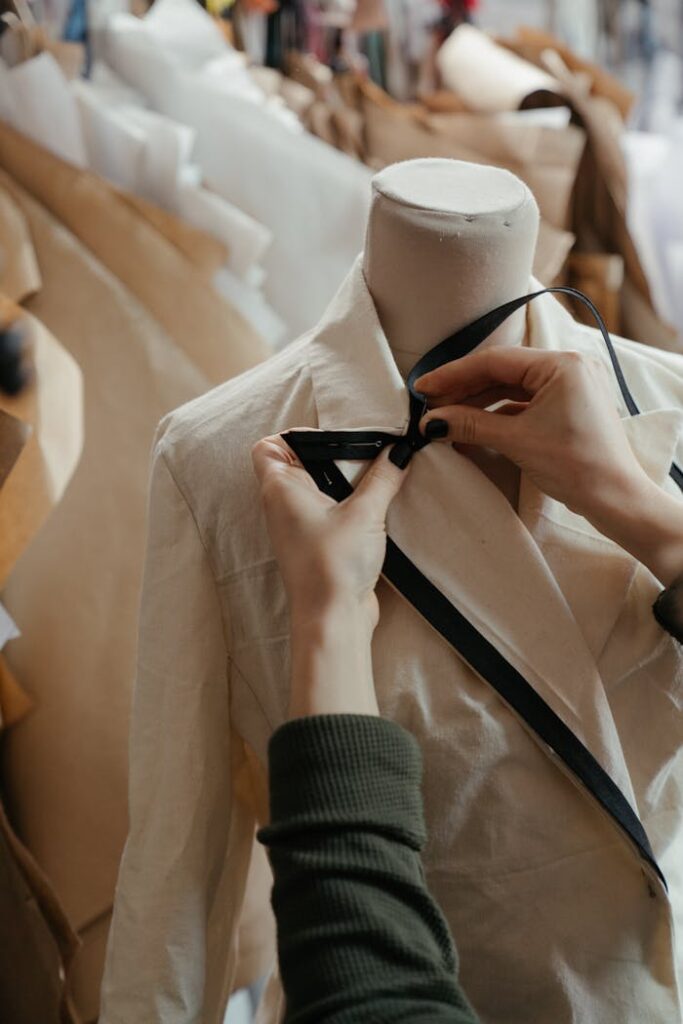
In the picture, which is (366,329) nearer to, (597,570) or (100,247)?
(597,570)

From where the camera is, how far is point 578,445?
1.75 ft

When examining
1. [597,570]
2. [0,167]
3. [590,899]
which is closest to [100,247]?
[0,167]

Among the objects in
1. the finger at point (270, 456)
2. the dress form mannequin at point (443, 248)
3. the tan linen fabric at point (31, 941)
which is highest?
the dress form mannequin at point (443, 248)

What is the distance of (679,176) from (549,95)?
8.4 inches

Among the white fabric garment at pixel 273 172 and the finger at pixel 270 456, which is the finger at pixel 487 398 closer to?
the finger at pixel 270 456

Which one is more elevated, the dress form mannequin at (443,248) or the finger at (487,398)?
the dress form mannequin at (443,248)

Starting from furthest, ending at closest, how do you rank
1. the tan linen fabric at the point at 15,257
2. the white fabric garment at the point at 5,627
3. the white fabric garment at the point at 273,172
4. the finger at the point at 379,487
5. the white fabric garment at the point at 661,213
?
the white fabric garment at the point at 661,213 → the white fabric garment at the point at 273,172 → the tan linen fabric at the point at 15,257 → the white fabric garment at the point at 5,627 → the finger at the point at 379,487

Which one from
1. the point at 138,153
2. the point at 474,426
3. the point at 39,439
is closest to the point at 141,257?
the point at 138,153

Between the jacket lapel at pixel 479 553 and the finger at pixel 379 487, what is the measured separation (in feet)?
0.05

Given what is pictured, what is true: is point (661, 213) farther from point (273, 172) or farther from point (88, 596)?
point (88, 596)

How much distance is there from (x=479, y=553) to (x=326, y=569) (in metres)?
0.11

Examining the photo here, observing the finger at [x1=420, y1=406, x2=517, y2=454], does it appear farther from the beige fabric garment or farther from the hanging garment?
the beige fabric garment

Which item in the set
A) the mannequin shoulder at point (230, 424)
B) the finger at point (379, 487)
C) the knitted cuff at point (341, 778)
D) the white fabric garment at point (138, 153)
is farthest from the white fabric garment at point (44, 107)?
the knitted cuff at point (341, 778)

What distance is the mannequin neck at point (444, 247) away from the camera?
21.4 inches
